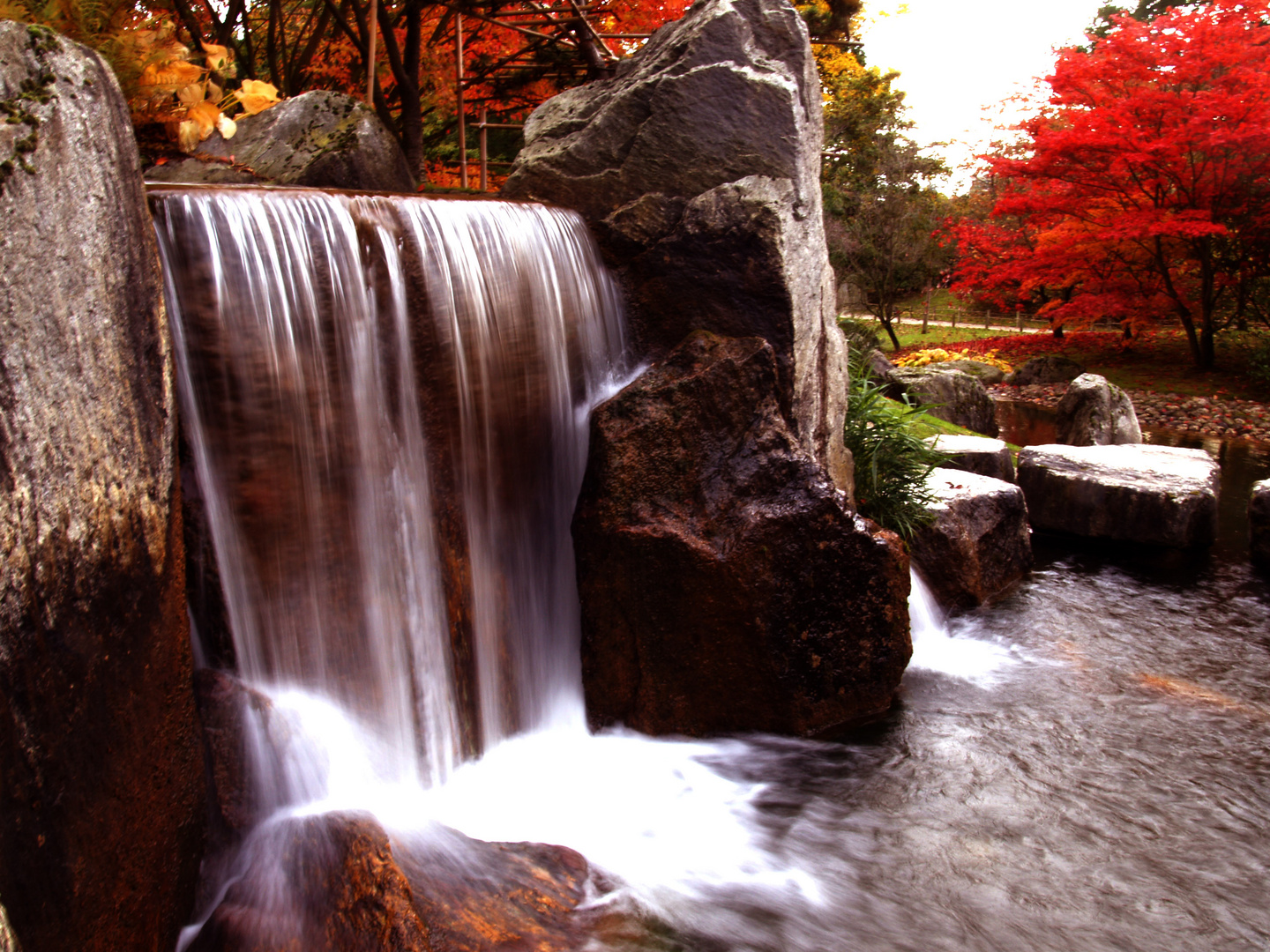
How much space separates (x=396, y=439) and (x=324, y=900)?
1906mm

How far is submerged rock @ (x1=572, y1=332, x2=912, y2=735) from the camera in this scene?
4.34 meters

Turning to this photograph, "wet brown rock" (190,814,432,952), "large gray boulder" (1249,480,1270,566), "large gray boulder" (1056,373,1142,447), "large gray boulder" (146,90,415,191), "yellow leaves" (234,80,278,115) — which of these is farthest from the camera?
"large gray boulder" (1056,373,1142,447)

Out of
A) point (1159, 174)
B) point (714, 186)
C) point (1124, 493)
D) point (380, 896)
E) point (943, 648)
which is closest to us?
point (380, 896)

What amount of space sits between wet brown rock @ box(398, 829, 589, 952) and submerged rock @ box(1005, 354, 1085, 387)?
51.7 ft

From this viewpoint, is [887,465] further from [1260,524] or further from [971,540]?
[1260,524]

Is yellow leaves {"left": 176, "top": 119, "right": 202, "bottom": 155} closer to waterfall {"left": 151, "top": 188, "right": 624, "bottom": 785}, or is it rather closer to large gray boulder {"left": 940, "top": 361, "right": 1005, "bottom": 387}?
waterfall {"left": 151, "top": 188, "right": 624, "bottom": 785}

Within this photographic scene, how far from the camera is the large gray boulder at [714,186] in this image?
4863mm

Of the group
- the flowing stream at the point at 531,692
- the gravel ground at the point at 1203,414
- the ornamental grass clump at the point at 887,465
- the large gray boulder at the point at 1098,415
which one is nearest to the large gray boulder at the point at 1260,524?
the flowing stream at the point at 531,692

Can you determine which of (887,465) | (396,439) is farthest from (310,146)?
(887,465)

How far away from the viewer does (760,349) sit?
4602 mm

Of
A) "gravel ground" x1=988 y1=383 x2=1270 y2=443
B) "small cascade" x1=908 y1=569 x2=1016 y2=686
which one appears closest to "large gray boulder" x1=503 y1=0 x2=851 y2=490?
"small cascade" x1=908 y1=569 x2=1016 y2=686

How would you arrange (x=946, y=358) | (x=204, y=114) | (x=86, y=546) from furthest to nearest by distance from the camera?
1. (x=946, y=358)
2. (x=204, y=114)
3. (x=86, y=546)

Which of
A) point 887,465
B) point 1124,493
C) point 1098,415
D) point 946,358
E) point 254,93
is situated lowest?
point 1124,493

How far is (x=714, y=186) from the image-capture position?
5.05m
